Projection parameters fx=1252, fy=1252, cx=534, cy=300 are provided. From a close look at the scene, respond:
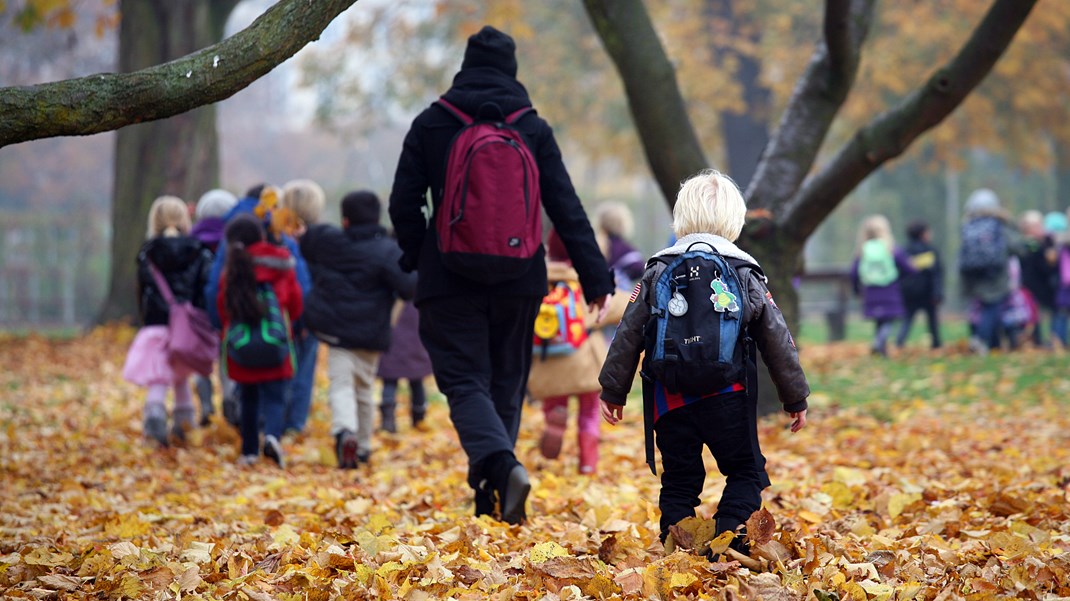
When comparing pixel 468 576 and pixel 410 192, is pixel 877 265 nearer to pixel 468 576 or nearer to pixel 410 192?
pixel 410 192

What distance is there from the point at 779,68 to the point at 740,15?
138 cm

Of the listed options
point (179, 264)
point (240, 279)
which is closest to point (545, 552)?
point (240, 279)

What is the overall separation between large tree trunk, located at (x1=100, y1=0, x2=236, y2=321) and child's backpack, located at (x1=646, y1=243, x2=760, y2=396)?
12821mm

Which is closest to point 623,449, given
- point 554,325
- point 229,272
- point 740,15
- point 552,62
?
point 554,325

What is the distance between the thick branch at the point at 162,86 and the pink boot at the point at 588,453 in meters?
3.22

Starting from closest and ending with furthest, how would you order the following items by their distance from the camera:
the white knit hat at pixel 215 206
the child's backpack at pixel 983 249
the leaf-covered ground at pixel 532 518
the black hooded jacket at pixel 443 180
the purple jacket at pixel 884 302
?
the leaf-covered ground at pixel 532 518 → the black hooded jacket at pixel 443 180 → the white knit hat at pixel 215 206 → the child's backpack at pixel 983 249 → the purple jacket at pixel 884 302

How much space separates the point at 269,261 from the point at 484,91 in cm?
279

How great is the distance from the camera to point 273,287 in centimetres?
768

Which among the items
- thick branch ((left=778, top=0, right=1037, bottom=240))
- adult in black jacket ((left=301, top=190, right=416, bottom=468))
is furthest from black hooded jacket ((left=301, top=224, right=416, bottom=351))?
thick branch ((left=778, top=0, right=1037, bottom=240))

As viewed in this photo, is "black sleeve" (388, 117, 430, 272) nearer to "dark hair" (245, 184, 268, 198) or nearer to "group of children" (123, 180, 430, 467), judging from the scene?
"group of children" (123, 180, 430, 467)

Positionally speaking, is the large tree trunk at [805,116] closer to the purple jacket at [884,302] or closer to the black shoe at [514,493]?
the black shoe at [514,493]

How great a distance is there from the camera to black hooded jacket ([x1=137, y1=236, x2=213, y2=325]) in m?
8.33

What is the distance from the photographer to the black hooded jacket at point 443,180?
17.3 ft

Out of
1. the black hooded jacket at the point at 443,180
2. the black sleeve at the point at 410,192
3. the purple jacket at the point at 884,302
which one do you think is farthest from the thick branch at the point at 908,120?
the purple jacket at the point at 884,302
